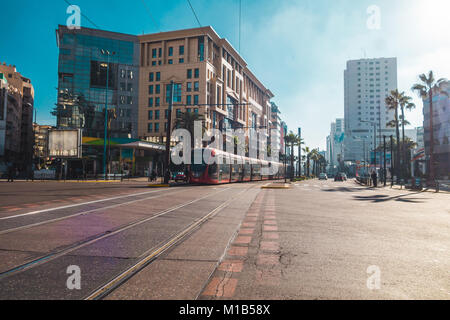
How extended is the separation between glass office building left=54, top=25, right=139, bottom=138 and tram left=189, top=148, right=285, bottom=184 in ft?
125

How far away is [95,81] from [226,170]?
5429cm

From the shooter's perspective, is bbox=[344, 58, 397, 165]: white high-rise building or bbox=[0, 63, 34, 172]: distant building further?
bbox=[344, 58, 397, 165]: white high-rise building

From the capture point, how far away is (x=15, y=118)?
7125cm

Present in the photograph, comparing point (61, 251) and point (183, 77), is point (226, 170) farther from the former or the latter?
point (183, 77)

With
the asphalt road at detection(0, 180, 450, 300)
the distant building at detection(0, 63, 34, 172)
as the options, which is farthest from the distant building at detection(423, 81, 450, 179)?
the distant building at detection(0, 63, 34, 172)

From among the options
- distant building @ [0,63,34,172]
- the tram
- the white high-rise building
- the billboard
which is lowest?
the tram

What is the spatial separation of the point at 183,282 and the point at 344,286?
1.74 m

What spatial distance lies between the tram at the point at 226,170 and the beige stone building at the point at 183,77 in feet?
79.2

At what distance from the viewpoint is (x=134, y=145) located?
45.6 meters

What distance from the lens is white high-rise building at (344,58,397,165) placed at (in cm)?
16225

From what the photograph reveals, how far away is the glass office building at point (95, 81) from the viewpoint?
2697 inches

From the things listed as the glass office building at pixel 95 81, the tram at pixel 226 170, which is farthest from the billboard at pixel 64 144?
the glass office building at pixel 95 81

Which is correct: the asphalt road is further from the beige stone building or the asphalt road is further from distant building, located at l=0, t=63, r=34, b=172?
distant building, located at l=0, t=63, r=34, b=172
